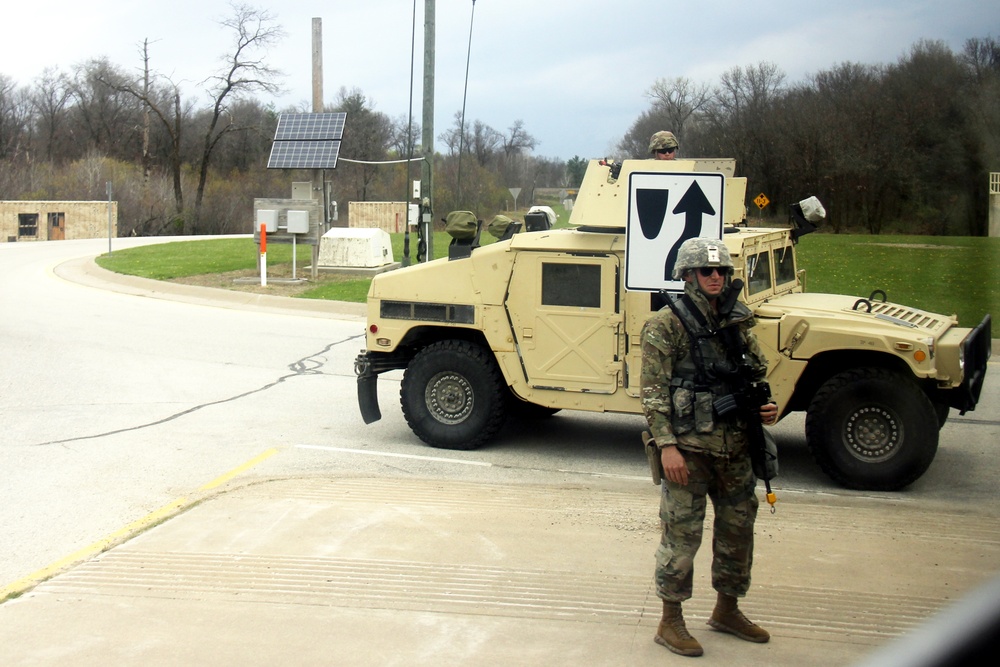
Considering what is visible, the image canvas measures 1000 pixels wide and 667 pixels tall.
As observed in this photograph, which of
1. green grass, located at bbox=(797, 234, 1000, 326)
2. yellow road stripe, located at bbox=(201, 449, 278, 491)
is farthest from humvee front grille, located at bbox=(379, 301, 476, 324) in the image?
green grass, located at bbox=(797, 234, 1000, 326)

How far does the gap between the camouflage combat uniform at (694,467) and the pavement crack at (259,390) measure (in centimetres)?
615

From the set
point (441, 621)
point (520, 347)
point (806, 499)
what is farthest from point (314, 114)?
point (441, 621)

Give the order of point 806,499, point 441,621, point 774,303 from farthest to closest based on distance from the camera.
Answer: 1. point 774,303
2. point 806,499
3. point 441,621

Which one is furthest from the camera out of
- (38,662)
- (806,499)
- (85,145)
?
(85,145)

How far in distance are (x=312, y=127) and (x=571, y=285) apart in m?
16.6

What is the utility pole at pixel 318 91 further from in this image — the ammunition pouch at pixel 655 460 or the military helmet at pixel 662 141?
the ammunition pouch at pixel 655 460

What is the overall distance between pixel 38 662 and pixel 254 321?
12.8 metres

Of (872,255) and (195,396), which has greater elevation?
(872,255)

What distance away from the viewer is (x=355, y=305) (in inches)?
739

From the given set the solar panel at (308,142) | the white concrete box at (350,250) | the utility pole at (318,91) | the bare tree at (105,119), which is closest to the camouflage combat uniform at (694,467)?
the solar panel at (308,142)

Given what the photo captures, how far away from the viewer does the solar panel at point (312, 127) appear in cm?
2345

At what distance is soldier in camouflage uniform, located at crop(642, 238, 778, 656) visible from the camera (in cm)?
461

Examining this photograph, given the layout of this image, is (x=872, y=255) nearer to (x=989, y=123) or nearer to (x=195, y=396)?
(x=989, y=123)

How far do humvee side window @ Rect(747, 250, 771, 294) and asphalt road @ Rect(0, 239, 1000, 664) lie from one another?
1.46 metres
